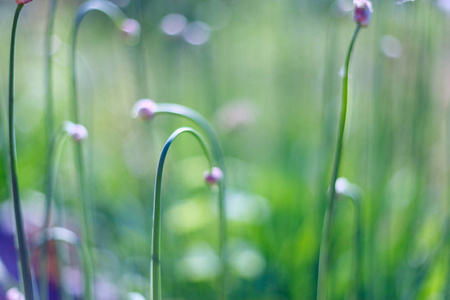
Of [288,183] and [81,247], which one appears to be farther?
[288,183]

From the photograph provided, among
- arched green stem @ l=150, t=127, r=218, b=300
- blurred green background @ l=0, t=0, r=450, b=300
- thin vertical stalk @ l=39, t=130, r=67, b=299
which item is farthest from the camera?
blurred green background @ l=0, t=0, r=450, b=300

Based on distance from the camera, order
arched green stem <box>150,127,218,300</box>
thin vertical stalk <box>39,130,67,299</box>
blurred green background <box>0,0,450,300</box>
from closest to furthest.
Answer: arched green stem <box>150,127,218,300</box>, thin vertical stalk <box>39,130,67,299</box>, blurred green background <box>0,0,450,300</box>

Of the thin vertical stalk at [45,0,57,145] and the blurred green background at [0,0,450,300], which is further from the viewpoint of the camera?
the blurred green background at [0,0,450,300]

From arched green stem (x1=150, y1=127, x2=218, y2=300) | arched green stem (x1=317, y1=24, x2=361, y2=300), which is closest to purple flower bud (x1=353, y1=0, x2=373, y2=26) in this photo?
arched green stem (x1=317, y1=24, x2=361, y2=300)

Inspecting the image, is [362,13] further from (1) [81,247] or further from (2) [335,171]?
(1) [81,247]

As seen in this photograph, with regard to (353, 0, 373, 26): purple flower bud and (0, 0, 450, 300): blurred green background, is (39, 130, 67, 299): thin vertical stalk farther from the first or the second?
(353, 0, 373, 26): purple flower bud

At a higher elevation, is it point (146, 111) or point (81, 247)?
point (146, 111)

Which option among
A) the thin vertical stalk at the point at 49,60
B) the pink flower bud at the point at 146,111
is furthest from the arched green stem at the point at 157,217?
the thin vertical stalk at the point at 49,60

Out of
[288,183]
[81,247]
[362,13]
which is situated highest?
[362,13]

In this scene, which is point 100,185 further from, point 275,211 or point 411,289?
point 411,289

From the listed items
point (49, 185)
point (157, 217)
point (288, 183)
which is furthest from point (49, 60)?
point (288, 183)

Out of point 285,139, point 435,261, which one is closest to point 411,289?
point 435,261

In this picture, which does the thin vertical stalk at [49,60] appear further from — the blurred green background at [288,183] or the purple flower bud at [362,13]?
the purple flower bud at [362,13]
